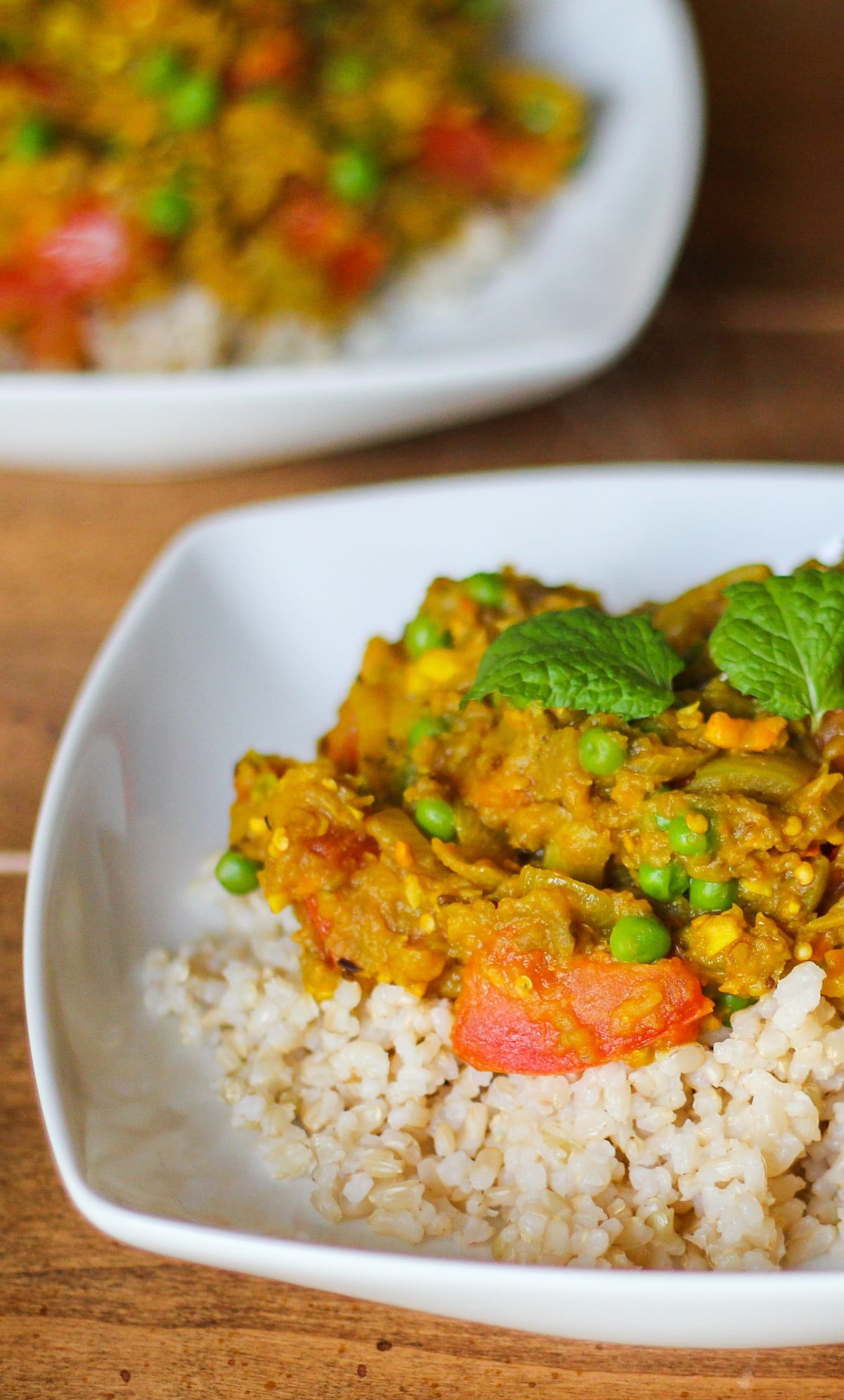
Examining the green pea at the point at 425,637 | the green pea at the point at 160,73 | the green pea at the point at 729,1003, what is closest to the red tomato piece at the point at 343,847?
the green pea at the point at 425,637

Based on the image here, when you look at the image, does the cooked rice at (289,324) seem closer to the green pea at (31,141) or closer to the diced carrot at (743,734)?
the green pea at (31,141)

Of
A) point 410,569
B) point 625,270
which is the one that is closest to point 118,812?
point 410,569

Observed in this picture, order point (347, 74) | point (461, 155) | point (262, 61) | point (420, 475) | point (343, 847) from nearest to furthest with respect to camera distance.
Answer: point (343, 847) < point (420, 475) < point (262, 61) < point (347, 74) < point (461, 155)

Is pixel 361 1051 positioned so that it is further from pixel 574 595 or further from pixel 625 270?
pixel 625 270

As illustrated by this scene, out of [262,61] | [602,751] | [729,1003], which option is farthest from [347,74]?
[729,1003]

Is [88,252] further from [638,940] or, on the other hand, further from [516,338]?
[638,940]

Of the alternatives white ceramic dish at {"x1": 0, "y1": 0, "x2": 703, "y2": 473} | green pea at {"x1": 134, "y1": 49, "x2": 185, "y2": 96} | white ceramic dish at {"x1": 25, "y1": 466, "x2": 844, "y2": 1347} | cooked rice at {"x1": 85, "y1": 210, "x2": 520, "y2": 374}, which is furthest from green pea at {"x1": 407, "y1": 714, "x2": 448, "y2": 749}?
green pea at {"x1": 134, "y1": 49, "x2": 185, "y2": 96}
